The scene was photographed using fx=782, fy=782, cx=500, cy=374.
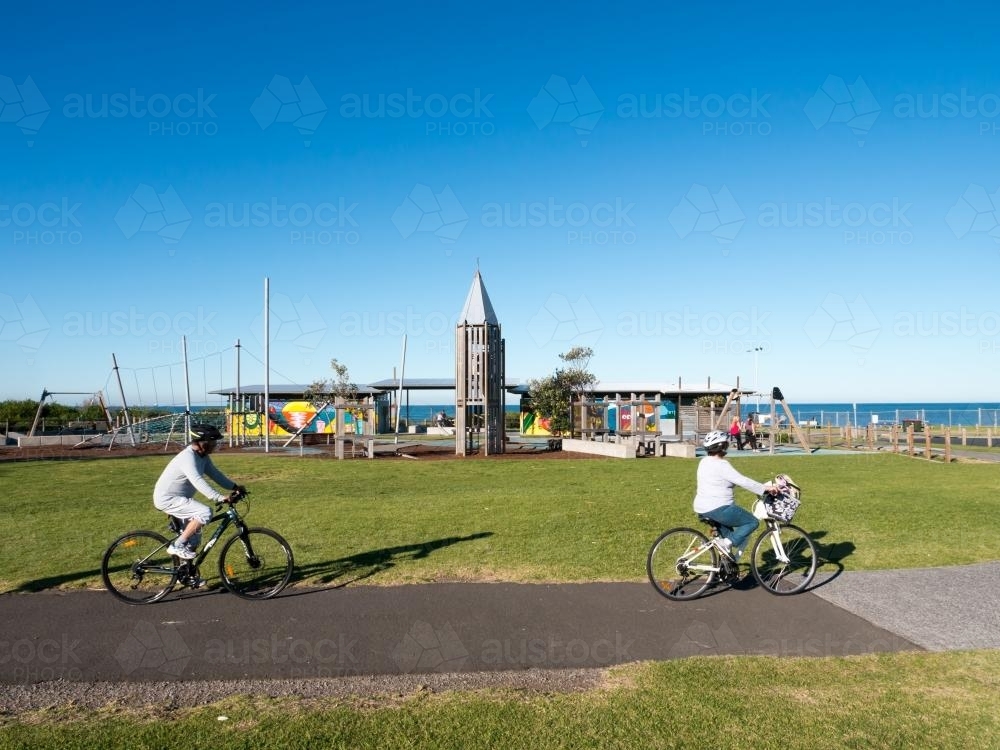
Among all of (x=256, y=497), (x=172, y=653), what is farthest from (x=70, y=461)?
(x=172, y=653)

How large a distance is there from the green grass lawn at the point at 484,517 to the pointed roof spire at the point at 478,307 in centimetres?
908

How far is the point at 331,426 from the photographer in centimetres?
5412

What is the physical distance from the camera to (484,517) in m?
13.3

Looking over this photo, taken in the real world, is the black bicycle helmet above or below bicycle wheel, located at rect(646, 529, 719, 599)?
above

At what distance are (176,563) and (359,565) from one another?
2.24 meters

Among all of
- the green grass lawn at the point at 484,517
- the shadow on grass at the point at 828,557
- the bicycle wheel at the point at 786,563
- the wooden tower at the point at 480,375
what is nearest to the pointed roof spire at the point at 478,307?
the wooden tower at the point at 480,375

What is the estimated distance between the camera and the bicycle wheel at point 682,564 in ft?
26.5

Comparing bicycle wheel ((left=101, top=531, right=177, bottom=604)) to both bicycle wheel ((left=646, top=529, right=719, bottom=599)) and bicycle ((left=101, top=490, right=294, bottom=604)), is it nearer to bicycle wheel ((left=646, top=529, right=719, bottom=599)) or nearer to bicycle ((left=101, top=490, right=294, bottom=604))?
bicycle ((left=101, top=490, right=294, bottom=604))

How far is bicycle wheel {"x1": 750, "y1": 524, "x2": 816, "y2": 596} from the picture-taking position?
8383 mm

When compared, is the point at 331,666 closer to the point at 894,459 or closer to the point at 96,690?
the point at 96,690

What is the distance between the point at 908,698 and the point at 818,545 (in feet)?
19.4

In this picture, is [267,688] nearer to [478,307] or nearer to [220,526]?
[220,526]

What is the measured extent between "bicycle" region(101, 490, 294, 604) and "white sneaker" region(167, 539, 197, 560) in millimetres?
72

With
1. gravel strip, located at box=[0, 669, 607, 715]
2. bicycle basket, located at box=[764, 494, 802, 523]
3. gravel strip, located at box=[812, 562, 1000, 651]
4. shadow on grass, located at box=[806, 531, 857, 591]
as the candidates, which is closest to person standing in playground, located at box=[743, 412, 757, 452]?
shadow on grass, located at box=[806, 531, 857, 591]
